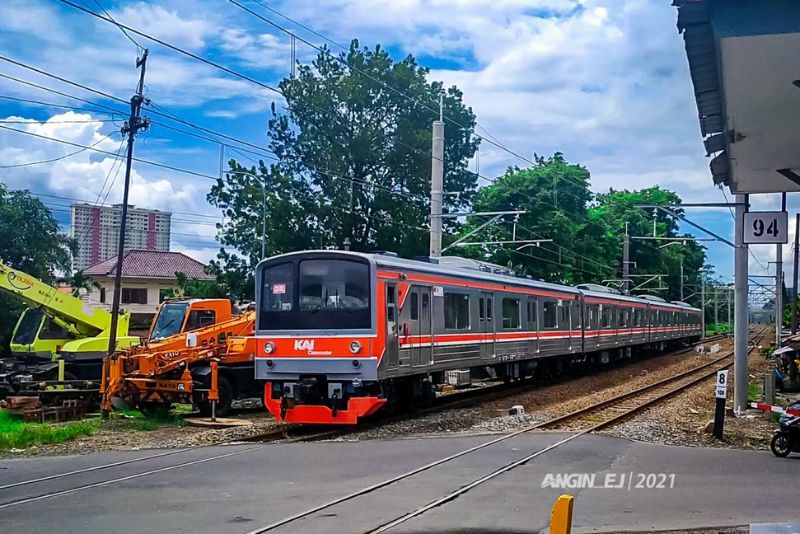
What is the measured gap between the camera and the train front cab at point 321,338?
46.2 ft

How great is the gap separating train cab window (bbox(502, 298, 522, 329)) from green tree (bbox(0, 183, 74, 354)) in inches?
764

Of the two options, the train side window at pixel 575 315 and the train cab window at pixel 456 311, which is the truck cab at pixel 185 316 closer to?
the train cab window at pixel 456 311

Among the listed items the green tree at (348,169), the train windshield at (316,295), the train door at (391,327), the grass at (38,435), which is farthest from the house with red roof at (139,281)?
the train door at (391,327)

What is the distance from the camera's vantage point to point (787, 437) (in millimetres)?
11328

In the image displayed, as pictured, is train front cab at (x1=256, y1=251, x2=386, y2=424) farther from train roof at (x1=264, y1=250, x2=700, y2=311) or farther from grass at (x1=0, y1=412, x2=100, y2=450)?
grass at (x1=0, y1=412, x2=100, y2=450)

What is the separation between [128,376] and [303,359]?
4263 mm

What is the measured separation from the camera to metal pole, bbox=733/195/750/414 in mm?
16734

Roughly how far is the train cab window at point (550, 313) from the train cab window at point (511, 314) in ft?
7.81

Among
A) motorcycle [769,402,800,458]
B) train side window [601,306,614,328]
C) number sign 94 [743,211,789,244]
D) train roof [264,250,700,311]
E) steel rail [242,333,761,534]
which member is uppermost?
number sign 94 [743,211,789,244]

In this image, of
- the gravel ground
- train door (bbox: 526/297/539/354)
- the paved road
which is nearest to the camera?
the paved road

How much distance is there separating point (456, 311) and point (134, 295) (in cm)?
3768

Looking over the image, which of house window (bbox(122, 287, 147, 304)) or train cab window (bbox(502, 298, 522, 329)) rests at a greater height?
house window (bbox(122, 287, 147, 304))

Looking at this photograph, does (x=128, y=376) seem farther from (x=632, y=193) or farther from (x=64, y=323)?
(x=632, y=193)

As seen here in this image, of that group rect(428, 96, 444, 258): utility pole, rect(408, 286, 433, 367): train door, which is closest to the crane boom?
rect(428, 96, 444, 258): utility pole
